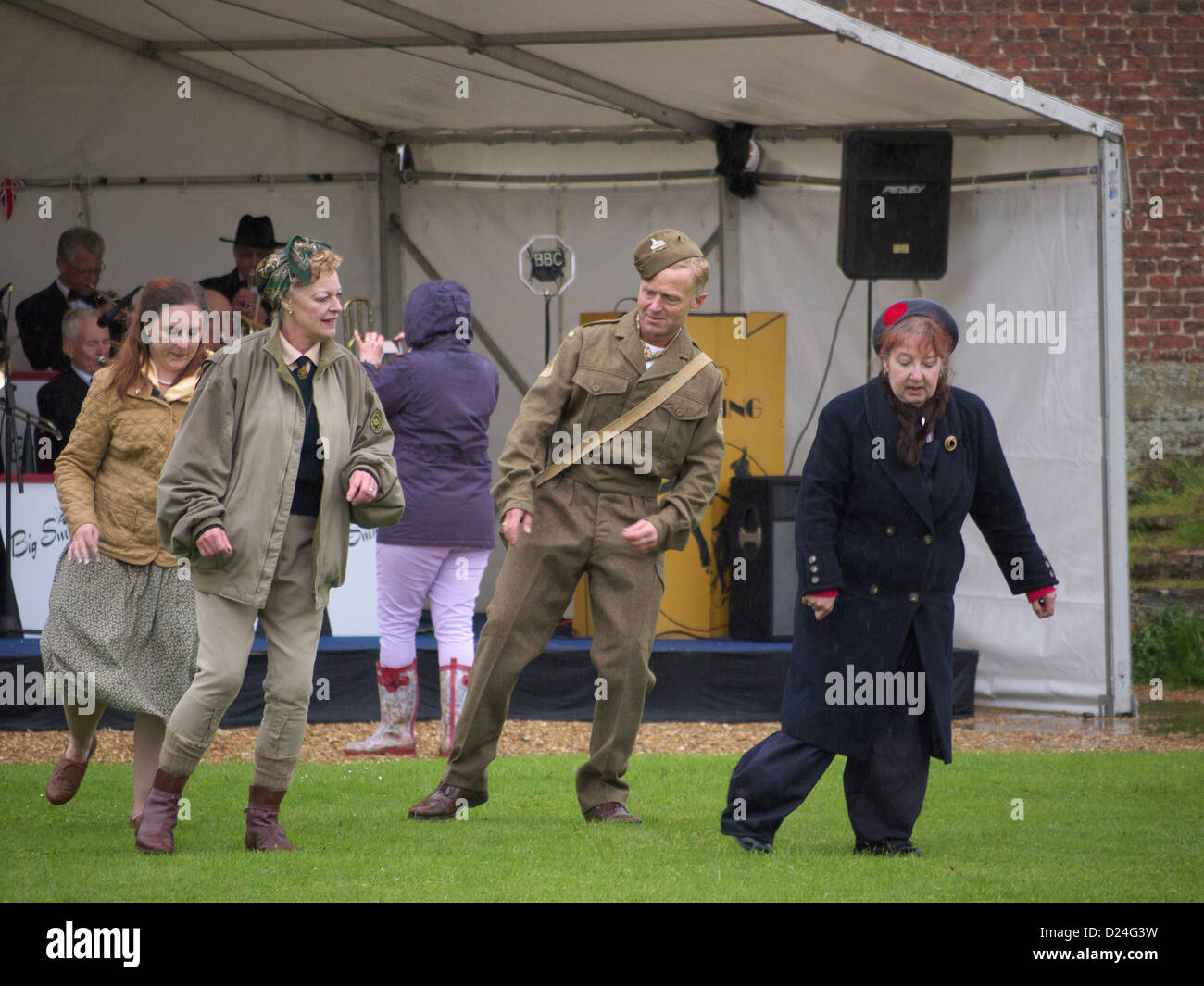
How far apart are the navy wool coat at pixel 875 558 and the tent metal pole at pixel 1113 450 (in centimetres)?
388

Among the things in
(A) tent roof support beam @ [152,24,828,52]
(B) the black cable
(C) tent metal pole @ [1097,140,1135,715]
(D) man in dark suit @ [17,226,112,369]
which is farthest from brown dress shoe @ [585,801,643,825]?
(D) man in dark suit @ [17,226,112,369]

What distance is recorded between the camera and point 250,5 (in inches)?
347

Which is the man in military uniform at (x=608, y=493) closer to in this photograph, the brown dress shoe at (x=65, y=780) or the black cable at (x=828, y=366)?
the brown dress shoe at (x=65, y=780)

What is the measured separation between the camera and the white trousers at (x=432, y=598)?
701cm

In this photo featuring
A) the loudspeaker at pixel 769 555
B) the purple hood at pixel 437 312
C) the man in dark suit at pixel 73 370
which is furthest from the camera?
the loudspeaker at pixel 769 555

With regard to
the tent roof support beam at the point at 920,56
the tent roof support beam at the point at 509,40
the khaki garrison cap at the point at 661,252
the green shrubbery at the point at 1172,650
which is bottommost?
the green shrubbery at the point at 1172,650

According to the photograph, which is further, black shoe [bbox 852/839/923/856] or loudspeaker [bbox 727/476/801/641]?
loudspeaker [bbox 727/476/801/641]

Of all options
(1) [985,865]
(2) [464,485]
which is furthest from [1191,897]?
(2) [464,485]

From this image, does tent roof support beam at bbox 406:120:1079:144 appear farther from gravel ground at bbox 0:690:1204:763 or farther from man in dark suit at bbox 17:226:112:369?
gravel ground at bbox 0:690:1204:763

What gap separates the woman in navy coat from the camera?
470cm

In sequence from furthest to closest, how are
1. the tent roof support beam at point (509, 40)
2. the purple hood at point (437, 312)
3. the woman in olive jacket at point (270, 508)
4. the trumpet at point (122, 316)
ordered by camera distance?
the tent roof support beam at point (509, 40) < the purple hood at point (437, 312) < the trumpet at point (122, 316) < the woman in olive jacket at point (270, 508)

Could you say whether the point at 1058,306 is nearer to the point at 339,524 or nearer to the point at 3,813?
the point at 339,524

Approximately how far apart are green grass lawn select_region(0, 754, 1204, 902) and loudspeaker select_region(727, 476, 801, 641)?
1.95 meters

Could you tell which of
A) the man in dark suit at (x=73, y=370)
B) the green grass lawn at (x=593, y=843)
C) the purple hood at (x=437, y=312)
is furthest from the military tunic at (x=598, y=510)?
the man in dark suit at (x=73, y=370)
